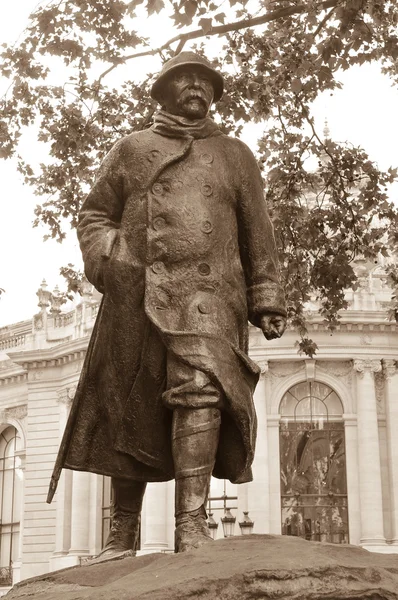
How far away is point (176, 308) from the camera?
4.46 metres

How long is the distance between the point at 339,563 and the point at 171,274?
143 cm

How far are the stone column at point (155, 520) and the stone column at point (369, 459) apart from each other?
236 inches

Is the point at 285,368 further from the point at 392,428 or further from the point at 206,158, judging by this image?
the point at 206,158

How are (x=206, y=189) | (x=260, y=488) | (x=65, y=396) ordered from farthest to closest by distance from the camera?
(x=65, y=396) < (x=260, y=488) < (x=206, y=189)

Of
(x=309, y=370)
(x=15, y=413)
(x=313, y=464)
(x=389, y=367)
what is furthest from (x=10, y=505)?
(x=389, y=367)

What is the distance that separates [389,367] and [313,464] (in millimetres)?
3891

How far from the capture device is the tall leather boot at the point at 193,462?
4273mm

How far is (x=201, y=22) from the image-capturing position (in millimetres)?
10172

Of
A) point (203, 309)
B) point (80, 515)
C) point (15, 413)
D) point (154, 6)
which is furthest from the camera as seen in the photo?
point (15, 413)

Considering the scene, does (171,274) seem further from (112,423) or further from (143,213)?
(112,423)

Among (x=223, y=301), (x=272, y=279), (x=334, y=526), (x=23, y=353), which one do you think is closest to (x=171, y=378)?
(x=223, y=301)

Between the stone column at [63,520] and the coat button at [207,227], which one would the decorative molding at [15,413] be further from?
the coat button at [207,227]

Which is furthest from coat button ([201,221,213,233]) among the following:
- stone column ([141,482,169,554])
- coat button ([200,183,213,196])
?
stone column ([141,482,169,554])

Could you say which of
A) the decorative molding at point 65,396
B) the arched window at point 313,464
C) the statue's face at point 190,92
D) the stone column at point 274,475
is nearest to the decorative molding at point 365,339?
the arched window at point 313,464
